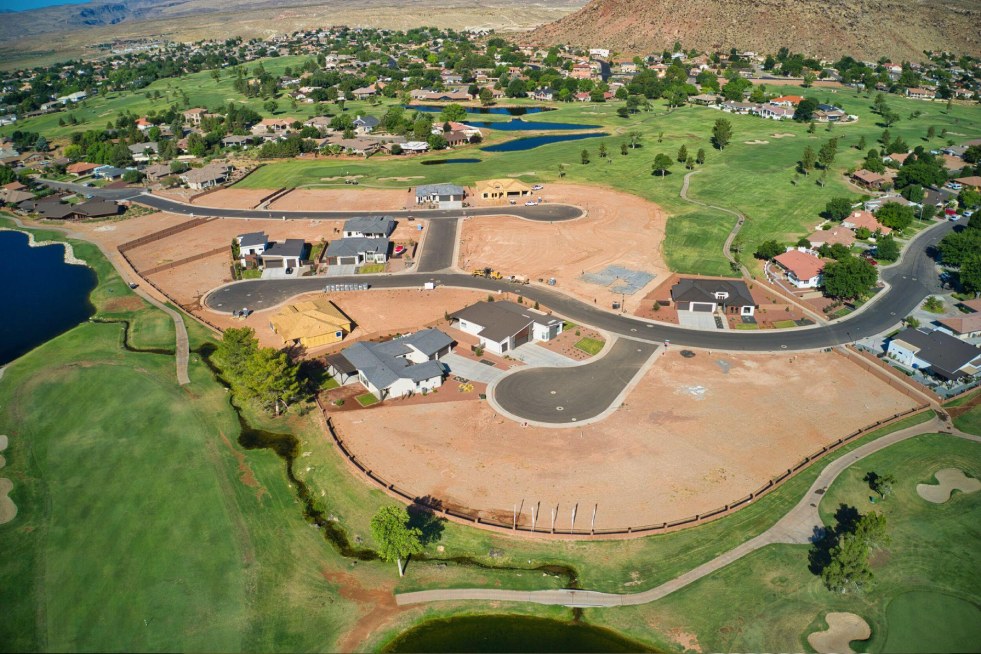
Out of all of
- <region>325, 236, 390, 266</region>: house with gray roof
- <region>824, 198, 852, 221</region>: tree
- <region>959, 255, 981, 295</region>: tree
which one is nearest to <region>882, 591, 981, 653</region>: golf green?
<region>959, 255, 981, 295</region>: tree

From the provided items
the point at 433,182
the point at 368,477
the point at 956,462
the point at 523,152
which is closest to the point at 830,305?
the point at 956,462

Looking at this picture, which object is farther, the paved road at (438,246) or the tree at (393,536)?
the paved road at (438,246)

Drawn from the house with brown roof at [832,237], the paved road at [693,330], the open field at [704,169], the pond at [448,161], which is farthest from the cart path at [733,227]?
the pond at [448,161]

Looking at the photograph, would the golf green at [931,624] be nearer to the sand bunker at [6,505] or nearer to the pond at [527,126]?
the sand bunker at [6,505]

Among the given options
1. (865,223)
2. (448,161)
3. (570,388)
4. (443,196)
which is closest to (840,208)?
(865,223)

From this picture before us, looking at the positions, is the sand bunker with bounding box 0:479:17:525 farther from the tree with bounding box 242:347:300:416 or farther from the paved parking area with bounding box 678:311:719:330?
the paved parking area with bounding box 678:311:719:330

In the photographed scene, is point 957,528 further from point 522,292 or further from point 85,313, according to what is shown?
point 85,313

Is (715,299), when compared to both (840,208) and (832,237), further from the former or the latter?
(840,208)
